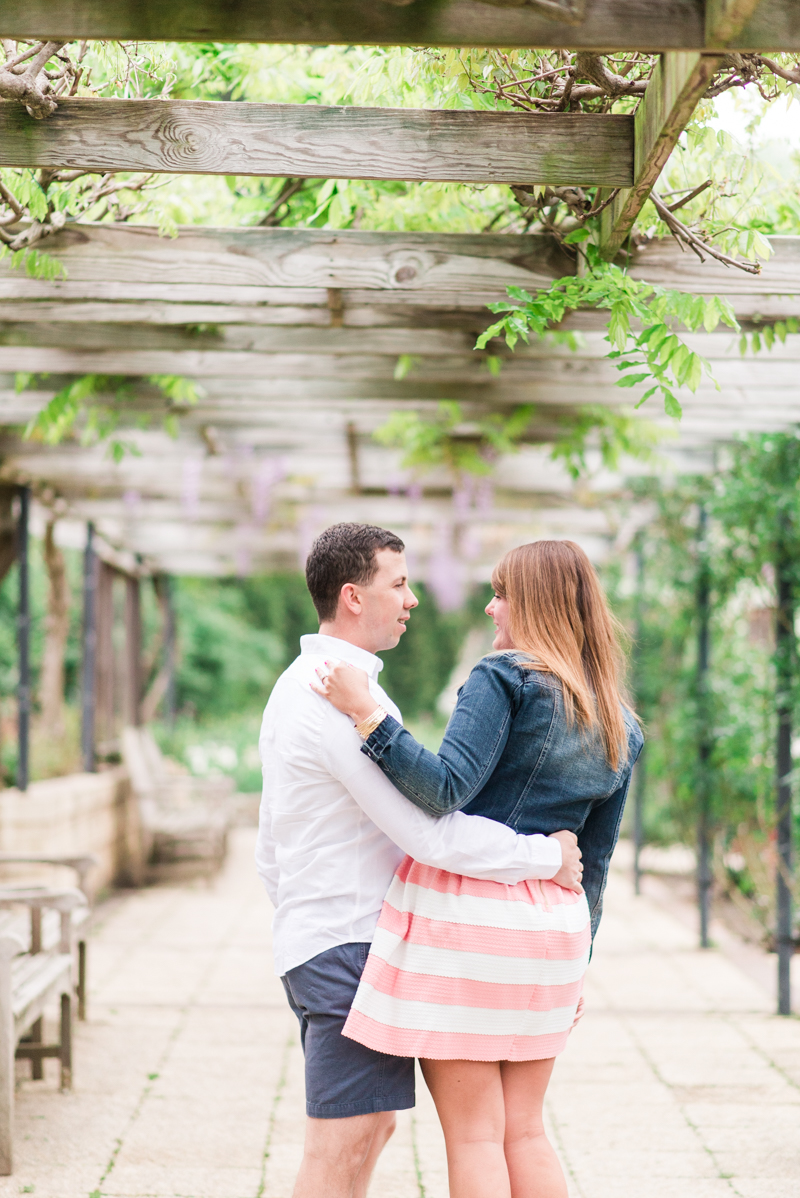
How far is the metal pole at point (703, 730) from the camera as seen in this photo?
5.84 meters

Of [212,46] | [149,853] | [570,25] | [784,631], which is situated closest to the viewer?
[570,25]

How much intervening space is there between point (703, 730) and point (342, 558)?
14.5ft

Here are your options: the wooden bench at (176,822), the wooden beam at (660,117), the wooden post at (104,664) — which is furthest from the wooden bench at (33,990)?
the wooden post at (104,664)

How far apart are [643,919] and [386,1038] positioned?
200 inches

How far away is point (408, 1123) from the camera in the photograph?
348 centimetres

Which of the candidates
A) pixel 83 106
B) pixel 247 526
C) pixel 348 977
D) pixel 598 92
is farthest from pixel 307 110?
pixel 247 526

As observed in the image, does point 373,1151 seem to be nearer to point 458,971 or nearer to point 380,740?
point 458,971

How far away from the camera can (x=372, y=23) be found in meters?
1.82

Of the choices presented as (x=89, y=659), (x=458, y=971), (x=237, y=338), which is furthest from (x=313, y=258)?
(x=89, y=659)

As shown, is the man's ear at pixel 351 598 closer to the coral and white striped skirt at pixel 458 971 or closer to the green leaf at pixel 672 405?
the coral and white striped skirt at pixel 458 971

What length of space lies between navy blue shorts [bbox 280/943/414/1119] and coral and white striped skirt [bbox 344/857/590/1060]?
0.04 m

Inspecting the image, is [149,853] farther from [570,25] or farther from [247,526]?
[570,25]

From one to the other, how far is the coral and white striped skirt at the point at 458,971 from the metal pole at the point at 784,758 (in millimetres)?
2998

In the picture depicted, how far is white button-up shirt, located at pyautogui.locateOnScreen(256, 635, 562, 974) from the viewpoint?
6.01ft
